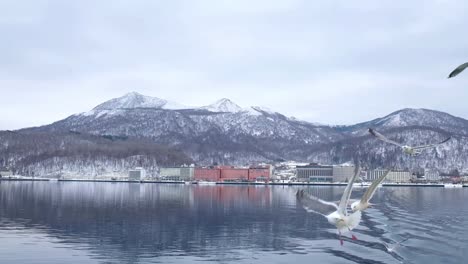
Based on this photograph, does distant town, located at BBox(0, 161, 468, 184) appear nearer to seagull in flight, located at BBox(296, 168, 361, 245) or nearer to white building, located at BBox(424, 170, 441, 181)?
white building, located at BBox(424, 170, 441, 181)

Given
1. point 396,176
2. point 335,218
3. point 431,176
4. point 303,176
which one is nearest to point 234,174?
point 303,176

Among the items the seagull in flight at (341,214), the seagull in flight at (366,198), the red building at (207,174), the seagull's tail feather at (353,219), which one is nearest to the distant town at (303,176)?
the red building at (207,174)

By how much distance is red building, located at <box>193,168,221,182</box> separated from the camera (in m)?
194

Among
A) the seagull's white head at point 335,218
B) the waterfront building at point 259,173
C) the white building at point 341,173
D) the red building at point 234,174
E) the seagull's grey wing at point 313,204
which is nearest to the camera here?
the seagull's white head at point 335,218

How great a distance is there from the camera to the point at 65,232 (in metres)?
38.5

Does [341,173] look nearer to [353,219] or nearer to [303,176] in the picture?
[303,176]

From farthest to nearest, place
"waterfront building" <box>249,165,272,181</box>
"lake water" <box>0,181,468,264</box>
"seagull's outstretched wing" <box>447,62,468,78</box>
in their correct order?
"waterfront building" <box>249,165,272,181</box> → "lake water" <box>0,181,468,264</box> → "seagull's outstretched wing" <box>447,62,468,78</box>

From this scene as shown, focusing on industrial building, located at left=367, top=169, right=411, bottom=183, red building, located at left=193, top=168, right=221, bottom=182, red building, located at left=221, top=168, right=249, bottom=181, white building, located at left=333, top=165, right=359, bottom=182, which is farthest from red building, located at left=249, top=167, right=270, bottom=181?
industrial building, located at left=367, top=169, right=411, bottom=183

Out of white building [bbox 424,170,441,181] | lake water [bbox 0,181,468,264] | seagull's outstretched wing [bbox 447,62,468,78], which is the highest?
seagull's outstretched wing [bbox 447,62,468,78]

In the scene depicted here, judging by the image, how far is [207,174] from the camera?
196 m

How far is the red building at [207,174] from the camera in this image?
636ft

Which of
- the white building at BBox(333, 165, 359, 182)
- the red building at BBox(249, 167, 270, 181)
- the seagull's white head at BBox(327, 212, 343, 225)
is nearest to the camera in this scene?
the seagull's white head at BBox(327, 212, 343, 225)

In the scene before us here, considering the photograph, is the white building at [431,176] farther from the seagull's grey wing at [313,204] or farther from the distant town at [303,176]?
the seagull's grey wing at [313,204]

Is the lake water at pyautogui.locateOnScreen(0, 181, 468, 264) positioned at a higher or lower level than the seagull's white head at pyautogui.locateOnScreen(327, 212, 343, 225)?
lower
